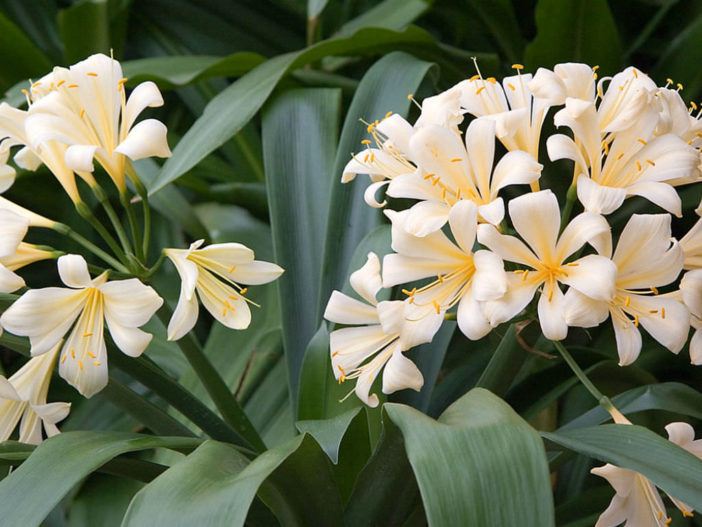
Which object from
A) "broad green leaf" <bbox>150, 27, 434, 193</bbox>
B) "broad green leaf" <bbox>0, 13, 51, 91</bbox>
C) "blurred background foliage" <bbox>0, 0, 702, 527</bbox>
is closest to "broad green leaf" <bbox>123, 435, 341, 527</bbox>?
"blurred background foliage" <bbox>0, 0, 702, 527</bbox>

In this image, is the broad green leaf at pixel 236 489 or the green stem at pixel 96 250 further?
the green stem at pixel 96 250

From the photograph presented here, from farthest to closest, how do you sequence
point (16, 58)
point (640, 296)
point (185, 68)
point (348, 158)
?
point (16, 58) → point (185, 68) → point (348, 158) → point (640, 296)

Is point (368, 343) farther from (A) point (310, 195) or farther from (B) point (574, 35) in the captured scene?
(B) point (574, 35)

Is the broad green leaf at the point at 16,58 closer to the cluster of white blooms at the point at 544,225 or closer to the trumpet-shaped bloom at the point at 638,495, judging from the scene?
the cluster of white blooms at the point at 544,225

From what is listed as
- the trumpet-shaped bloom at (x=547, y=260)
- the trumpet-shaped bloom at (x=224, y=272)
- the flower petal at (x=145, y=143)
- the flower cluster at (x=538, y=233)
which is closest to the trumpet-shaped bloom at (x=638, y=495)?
the flower cluster at (x=538, y=233)

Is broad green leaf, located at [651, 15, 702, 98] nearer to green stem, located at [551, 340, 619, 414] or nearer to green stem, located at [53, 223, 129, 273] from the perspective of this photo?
green stem, located at [551, 340, 619, 414]

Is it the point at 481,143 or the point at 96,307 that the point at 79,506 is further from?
the point at 481,143

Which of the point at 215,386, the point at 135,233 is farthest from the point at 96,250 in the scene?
the point at 215,386
